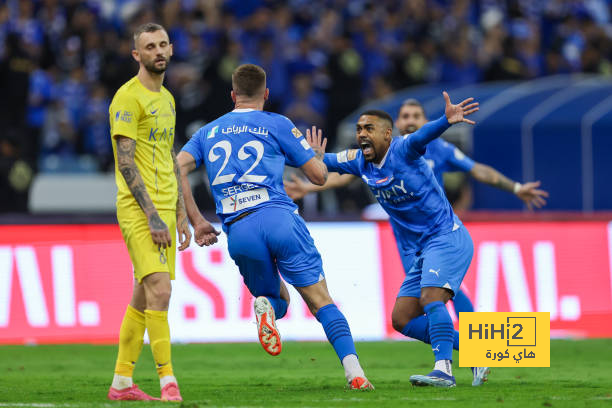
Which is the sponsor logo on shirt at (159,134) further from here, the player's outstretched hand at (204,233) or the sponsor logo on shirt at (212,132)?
the player's outstretched hand at (204,233)

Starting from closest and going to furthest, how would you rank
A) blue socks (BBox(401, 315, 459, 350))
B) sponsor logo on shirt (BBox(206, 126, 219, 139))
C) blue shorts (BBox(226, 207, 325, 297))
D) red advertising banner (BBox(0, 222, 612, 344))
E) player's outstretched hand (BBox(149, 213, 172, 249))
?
player's outstretched hand (BBox(149, 213, 172, 249)) < blue shorts (BBox(226, 207, 325, 297)) < sponsor logo on shirt (BBox(206, 126, 219, 139)) < blue socks (BBox(401, 315, 459, 350)) < red advertising banner (BBox(0, 222, 612, 344))

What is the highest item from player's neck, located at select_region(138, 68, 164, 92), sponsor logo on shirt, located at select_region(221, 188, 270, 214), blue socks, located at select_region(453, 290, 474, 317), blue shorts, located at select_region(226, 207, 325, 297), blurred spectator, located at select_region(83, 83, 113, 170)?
blurred spectator, located at select_region(83, 83, 113, 170)

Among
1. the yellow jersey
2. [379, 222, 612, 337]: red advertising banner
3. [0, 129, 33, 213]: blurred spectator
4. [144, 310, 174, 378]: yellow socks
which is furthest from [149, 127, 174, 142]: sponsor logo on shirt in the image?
[0, 129, 33, 213]: blurred spectator

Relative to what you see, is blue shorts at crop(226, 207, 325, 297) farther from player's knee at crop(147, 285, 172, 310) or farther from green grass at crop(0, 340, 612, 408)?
green grass at crop(0, 340, 612, 408)

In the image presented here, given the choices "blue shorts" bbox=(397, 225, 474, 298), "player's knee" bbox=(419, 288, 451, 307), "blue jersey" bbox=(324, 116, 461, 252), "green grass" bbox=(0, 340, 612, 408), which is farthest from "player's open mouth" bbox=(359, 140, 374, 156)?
"green grass" bbox=(0, 340, 612, 408)

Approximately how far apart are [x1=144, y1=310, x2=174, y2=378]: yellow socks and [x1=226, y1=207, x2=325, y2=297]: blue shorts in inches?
33.7

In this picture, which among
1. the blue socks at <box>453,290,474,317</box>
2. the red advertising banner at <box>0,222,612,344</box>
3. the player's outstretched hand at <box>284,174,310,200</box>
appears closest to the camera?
the player's outstretched hand at <box>284,174,310,200</box>

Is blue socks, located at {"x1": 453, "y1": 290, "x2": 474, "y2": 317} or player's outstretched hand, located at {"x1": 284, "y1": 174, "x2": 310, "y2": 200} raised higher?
player's outstretched hand, located at {"x1": 284, "y1": 174, "x2": 310, "y2": 200}

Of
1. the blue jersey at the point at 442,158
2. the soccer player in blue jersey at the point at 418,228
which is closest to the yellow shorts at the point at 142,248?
the soccer player in blue jersey at the point at 418,228

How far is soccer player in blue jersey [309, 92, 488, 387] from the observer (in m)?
8.54

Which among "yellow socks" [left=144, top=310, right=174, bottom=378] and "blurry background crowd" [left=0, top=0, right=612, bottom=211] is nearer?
"yellow socks" [left=144, top=310, right=174, bottom=378]

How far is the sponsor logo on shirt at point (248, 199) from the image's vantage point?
8.12 m

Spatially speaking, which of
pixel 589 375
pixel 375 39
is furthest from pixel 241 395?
pixel 375 39

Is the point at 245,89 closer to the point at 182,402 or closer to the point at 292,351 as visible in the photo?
the point at 182,402
